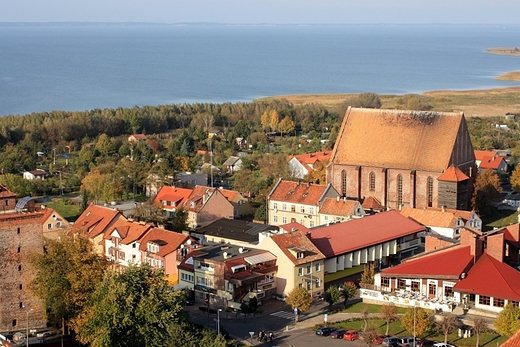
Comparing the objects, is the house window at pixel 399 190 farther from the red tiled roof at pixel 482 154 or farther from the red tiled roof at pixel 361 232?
the red tiled roof at pixel 482 154

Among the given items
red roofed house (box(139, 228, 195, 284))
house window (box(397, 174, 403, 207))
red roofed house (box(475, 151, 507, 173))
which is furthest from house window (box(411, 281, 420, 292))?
red roofed house (box(475, 151, 507, 173))

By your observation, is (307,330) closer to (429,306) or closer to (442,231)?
(429,306)

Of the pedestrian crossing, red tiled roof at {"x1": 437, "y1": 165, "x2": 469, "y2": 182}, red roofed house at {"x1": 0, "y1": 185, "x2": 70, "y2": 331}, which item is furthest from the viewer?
red tiled roof at {"x1": 437, "y1": 165, "x2": 469, "y2": 182}

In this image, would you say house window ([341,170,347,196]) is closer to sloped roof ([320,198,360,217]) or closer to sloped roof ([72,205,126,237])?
sloped roof ([320,198,360,217])

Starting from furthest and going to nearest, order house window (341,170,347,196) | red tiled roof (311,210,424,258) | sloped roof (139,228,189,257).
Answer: house window (341,170,347,196)
red tiled roof (311,210,424,258)
sloped roof (139,228,189,257)

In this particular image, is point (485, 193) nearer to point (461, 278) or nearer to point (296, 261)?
point (461, 278)

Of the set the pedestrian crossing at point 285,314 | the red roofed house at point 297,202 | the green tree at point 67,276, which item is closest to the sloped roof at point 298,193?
the red roofed house at point 297,202
